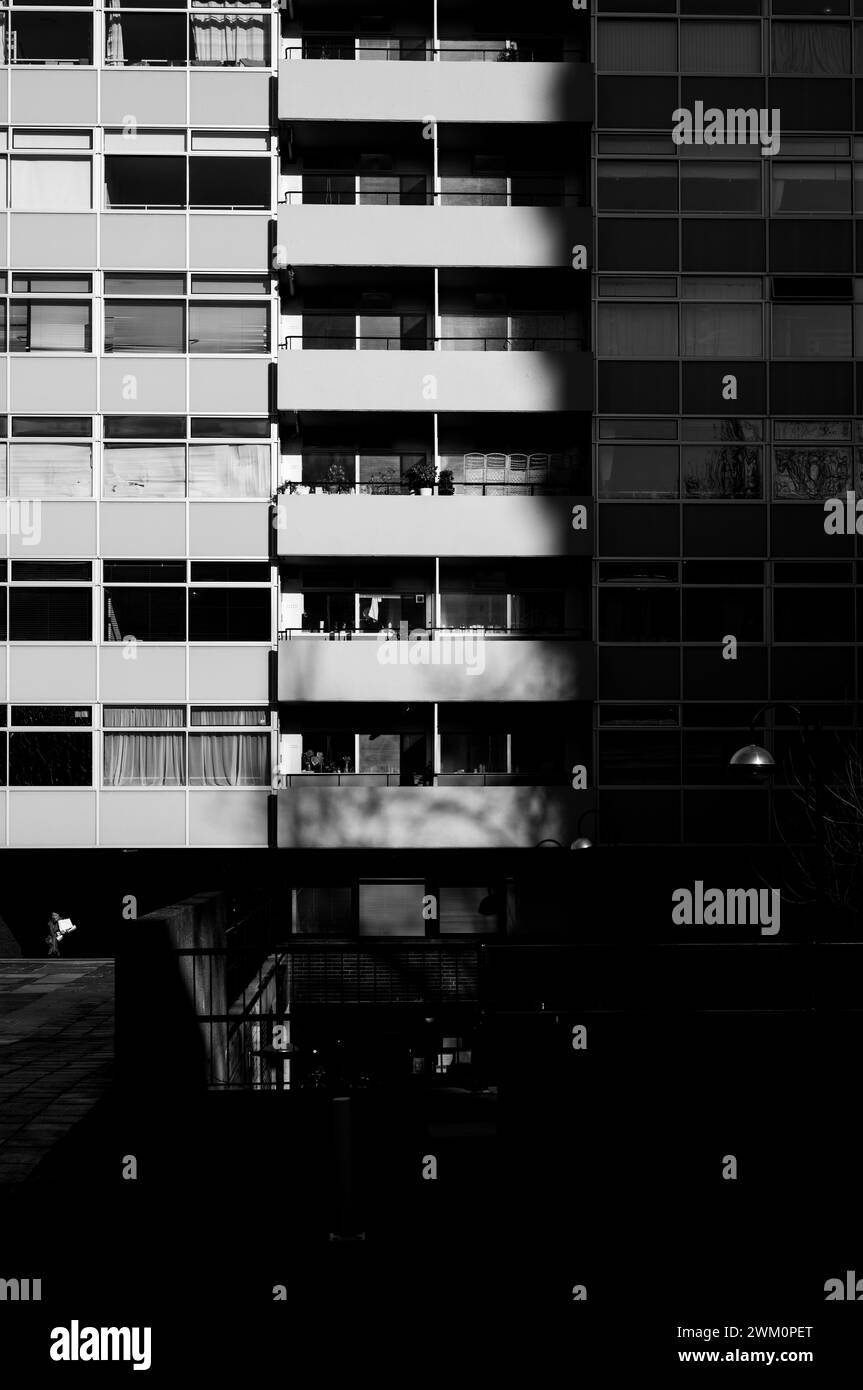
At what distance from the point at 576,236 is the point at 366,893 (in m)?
14.5

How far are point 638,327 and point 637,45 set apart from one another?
5975 millimetres

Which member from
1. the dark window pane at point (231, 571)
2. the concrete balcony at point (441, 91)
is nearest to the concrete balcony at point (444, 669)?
the dark window pane at point (231, 571)

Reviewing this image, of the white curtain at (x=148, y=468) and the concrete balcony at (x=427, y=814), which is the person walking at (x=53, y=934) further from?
the white curtain at (x=148, y=468)

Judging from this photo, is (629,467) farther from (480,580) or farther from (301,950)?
(301,950)

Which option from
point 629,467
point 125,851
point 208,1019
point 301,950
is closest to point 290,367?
point 629,467

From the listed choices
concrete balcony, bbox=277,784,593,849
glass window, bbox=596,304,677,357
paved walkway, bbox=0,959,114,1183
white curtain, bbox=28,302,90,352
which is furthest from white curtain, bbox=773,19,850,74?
paved walkway, bbox=0,959,114,1183

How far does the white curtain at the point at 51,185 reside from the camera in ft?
90.7

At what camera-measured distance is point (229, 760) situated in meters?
27.3

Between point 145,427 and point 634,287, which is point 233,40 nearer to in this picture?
point 145,427

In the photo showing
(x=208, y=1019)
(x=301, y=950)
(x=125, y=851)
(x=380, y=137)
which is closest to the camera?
(x=208, y=1019)

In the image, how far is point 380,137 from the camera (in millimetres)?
28922

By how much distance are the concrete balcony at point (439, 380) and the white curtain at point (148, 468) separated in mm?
2813

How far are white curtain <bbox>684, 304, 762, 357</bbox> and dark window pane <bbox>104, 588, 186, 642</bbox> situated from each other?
11852mm

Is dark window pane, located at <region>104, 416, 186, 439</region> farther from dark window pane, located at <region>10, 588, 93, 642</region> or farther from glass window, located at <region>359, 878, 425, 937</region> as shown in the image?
glass window, located at <region>359, 878, 425, 937</region>
